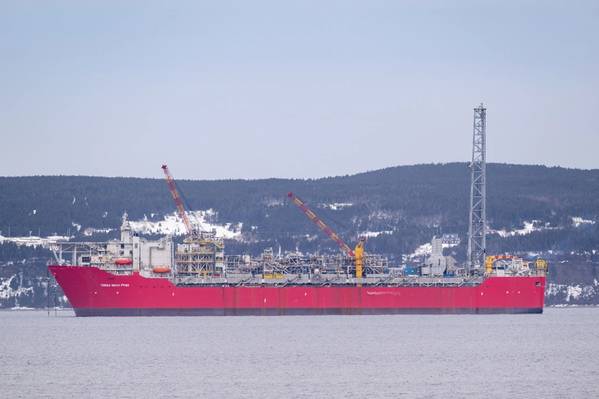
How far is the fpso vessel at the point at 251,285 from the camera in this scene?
115 metres

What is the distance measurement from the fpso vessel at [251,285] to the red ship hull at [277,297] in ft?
0.23

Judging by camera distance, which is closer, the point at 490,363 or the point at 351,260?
the point at 490,363

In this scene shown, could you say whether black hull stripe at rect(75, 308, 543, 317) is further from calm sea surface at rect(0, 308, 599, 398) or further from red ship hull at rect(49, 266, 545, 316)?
calm sea surface at rect(0, 308, 599, 398)

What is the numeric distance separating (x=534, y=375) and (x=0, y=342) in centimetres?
3593

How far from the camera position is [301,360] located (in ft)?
242

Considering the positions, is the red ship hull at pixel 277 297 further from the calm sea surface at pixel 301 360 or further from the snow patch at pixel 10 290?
the snow patch at pixel 10 290

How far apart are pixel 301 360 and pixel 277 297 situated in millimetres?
44720

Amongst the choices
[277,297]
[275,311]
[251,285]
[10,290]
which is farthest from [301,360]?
[10,290]

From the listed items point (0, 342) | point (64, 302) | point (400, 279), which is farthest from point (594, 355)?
point (64, 302)

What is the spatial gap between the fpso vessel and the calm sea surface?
4.50 metres

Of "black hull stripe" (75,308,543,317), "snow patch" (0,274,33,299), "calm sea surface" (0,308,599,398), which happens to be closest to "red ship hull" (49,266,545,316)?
"black hull stripe" (75,308,543,317)

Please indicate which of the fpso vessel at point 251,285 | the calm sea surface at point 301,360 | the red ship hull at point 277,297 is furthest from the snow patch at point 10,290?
the calm sea surface at point 301,360

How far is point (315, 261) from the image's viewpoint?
12225 centimetres

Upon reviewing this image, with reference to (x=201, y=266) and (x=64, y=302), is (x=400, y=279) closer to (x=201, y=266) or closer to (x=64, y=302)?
(x=201, y=266)
